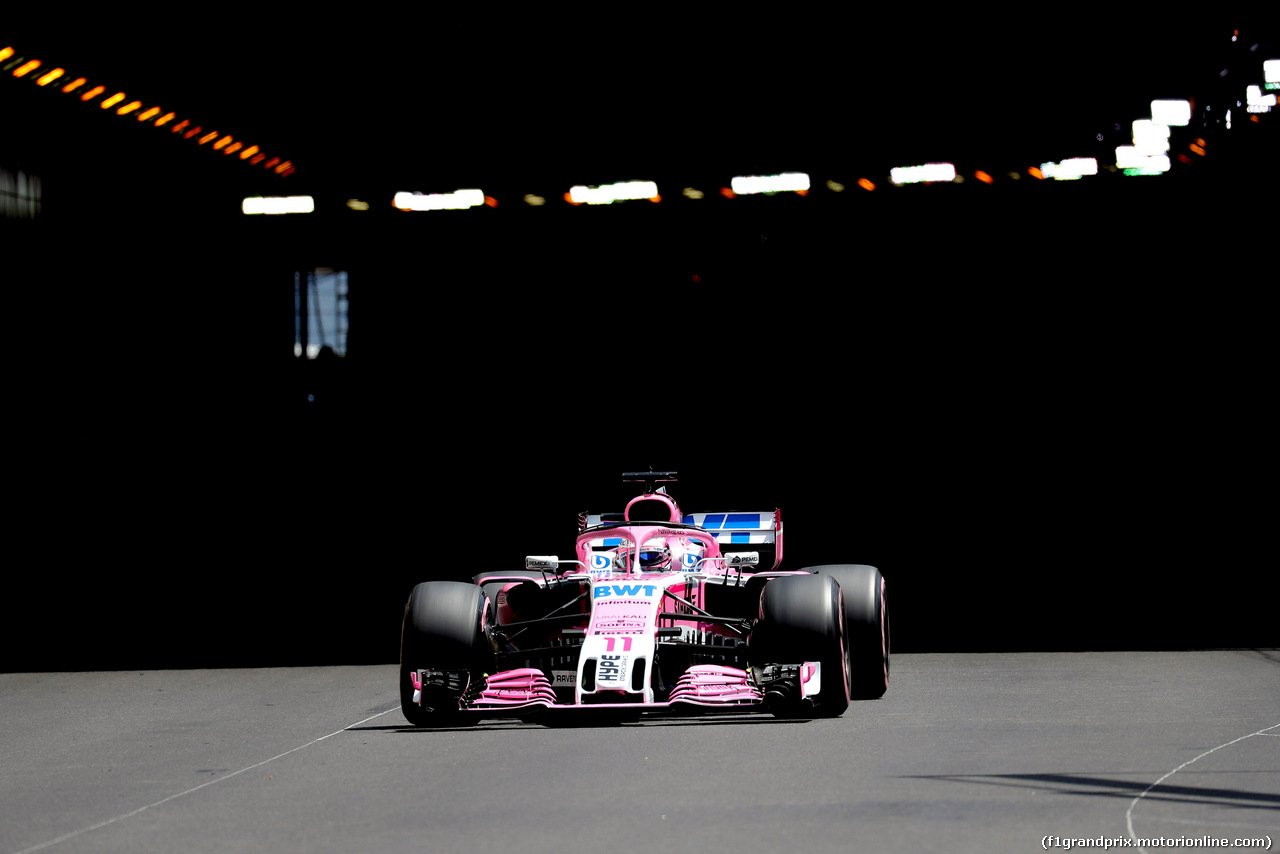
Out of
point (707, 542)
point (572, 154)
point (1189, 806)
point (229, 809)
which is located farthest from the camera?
point (572, 154)

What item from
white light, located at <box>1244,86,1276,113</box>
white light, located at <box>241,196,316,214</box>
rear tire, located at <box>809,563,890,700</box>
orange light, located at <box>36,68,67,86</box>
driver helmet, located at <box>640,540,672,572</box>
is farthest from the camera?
white light, located at <box>241,196,316,214</box>

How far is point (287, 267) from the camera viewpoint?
25.0 meters

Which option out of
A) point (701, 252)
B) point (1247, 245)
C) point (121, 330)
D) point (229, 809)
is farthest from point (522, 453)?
point (229, 809)

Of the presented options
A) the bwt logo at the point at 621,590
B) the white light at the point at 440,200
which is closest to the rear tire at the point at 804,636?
the bwt logo at the point at 621,590

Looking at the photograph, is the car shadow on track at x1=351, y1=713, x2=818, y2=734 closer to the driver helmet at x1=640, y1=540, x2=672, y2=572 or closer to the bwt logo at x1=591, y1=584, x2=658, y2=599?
the bwt logo at x1=591, y1=584, x2=658, y2=599

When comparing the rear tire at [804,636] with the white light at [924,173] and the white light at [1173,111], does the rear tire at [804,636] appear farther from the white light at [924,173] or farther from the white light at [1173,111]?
the white light at [1173,111]

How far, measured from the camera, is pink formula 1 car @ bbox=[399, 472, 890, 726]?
1053 cm

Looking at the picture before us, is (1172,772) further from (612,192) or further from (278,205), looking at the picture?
(278,205)

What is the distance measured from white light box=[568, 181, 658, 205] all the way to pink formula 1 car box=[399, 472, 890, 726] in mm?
10370

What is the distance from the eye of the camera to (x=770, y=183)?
22.0 meters

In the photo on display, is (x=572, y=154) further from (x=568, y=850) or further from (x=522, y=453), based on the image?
(x=568, y=850)

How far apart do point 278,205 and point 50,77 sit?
4.22 meters

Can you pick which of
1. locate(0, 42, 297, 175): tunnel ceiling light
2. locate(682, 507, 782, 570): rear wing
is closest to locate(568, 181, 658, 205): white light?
locate(0, 42, 297, 175): tunnel ceiling light

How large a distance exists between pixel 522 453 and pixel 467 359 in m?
1.99
